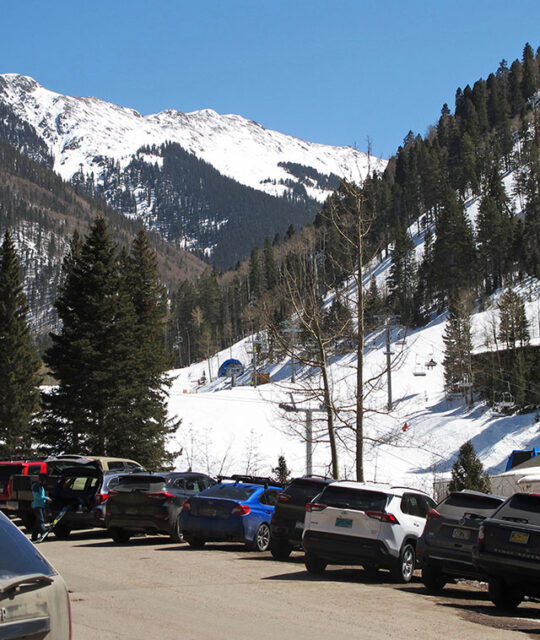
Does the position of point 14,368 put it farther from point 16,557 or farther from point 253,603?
point 16,557

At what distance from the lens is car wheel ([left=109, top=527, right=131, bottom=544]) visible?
16781 millimetres

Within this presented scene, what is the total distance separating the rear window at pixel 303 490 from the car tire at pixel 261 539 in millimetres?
1163

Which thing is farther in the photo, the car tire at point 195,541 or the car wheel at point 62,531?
the car wheel at point 62,531

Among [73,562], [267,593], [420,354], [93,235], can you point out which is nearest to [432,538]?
[267,593]

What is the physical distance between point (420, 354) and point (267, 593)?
81197 mm

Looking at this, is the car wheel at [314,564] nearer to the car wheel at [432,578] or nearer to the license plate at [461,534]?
the car wheel at [432,578]

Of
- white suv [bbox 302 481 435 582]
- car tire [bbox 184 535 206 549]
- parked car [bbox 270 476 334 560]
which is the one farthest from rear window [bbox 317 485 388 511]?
car tire [bbox 184 535 206 549]

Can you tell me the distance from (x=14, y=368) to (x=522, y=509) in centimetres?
3452

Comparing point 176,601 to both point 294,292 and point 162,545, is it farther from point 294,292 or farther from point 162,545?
point 294,292

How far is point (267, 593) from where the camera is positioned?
429 inches

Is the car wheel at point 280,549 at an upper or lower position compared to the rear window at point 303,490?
lower

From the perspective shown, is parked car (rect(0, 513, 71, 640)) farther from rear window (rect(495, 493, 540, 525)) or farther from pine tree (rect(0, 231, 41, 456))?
pine tree (rect(0, 231, 41, 456))

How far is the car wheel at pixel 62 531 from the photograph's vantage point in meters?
18.1

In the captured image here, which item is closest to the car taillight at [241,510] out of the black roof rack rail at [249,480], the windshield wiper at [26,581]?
the black roof rack rail at [249,480]
